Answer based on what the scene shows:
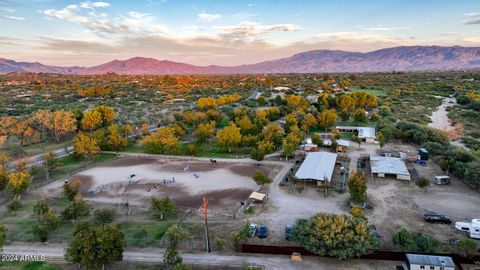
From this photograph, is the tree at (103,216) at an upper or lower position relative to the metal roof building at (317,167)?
lower

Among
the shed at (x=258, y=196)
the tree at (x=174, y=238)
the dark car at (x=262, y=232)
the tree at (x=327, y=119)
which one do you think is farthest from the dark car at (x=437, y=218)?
the tree at (x=327, y=119)

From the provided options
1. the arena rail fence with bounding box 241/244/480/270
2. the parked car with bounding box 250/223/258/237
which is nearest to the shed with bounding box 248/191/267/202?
the parked car with bounding box 250/223/258/237

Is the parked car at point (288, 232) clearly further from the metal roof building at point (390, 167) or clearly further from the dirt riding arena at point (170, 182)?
the metal roof building at point (390, 167)

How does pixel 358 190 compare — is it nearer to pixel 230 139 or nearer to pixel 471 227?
pixel 471 227

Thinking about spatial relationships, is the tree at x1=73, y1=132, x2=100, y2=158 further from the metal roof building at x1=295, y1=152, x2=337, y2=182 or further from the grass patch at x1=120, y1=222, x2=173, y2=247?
the metal roof building at x1=295, y1=152, x2=337, y2=182

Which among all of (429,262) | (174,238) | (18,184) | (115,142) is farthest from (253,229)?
(115,142)

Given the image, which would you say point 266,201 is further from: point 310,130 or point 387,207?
point 310,130
